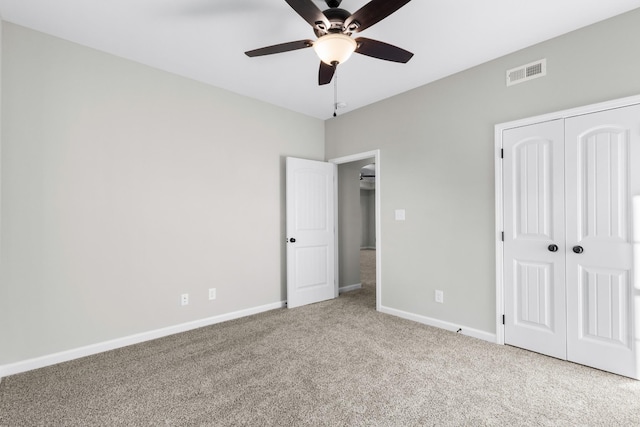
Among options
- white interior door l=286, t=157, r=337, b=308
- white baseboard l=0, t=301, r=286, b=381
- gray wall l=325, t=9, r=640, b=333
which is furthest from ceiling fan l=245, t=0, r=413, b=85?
white baseboard l=0, t=301, r=286, b=381

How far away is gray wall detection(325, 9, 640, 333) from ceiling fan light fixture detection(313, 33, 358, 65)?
173 centimetres

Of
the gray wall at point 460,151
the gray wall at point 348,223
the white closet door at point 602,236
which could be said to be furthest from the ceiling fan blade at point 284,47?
the gray wall at point 348,223

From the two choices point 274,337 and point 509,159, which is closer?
point 509,159

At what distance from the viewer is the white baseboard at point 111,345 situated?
246 cm

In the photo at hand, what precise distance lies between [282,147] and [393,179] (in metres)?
1.60

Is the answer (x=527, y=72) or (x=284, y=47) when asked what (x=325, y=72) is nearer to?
(x=284, y=47)

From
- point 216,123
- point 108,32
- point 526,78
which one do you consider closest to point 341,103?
point 216,123

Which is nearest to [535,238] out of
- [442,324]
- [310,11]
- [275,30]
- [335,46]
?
[442,324]

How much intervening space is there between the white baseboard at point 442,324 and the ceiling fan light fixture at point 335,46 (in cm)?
287

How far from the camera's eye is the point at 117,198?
2943 mm

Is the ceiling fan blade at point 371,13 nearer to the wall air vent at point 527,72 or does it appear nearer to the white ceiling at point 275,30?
the white ceiling at point 275,30

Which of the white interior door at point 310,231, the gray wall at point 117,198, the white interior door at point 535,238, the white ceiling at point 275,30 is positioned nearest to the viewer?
the white ceiling at point 275,30

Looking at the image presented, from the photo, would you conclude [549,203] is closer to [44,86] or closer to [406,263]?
[406,263]

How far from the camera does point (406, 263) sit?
3.76m
